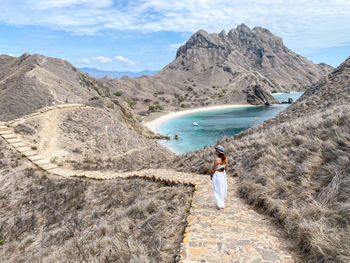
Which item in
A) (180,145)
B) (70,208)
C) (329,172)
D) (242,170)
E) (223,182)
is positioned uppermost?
(329,172)

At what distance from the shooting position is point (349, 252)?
11.1 feet

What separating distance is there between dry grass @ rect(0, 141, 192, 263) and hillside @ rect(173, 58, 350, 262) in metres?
2.52

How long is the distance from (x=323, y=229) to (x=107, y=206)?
8770mm

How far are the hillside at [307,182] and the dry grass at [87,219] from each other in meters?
2.52

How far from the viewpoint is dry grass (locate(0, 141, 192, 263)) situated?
540cm

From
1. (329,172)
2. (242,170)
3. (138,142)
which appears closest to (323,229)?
(329,172)

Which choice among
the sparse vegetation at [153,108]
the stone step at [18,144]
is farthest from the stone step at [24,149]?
the sparse vegetation at [153,108]

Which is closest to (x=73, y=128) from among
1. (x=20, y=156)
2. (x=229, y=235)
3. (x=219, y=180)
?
(x=20, y=156)

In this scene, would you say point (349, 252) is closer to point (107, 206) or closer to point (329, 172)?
point (329, 172)

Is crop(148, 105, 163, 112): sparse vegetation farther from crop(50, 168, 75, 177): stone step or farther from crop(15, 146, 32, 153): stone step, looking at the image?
crop(50, 168, 75, 177): stone step

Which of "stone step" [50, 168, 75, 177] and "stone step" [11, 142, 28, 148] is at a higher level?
"stone step" [11, 142, 28, 148]

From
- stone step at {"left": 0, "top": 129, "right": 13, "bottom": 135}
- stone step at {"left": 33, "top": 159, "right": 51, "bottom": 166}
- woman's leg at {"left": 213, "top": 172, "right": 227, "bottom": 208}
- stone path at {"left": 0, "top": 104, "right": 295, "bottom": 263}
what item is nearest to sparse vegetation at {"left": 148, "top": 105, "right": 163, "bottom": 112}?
stone step at {"left": 0, "top": 129, "right": 13, "bottom": 135}

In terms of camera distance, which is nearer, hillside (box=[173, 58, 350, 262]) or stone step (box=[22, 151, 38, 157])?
hillside (box=[173, 58, 350, 262])

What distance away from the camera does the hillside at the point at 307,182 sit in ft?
13.5
